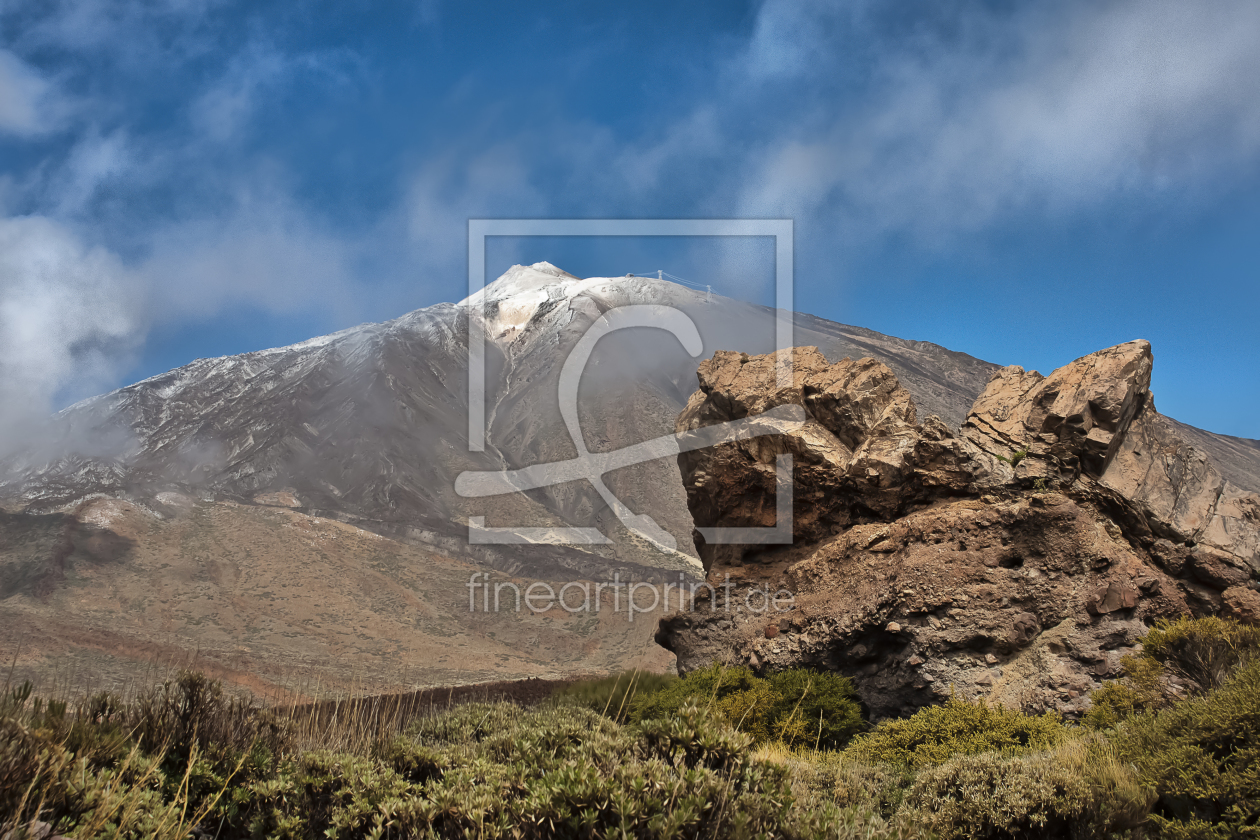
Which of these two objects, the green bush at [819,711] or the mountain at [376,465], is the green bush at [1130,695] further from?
the mountain at [376,465]

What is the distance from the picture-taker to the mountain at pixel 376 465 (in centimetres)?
3625

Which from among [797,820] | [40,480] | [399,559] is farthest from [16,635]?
[40,480]

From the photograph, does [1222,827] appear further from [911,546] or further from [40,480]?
[40,480]

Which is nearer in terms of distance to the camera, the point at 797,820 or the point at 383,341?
the point at 797,820

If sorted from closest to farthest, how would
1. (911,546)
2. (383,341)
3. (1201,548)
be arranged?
(1201,548)
(911,546)
(383,341)

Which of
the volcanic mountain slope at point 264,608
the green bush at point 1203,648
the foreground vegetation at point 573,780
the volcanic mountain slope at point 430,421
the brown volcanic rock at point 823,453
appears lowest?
the volcanic mountain slope at point 264,608

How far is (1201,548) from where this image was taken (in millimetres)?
8406

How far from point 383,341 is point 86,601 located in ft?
186

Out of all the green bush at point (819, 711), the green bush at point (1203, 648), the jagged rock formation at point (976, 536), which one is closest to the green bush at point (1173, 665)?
the green bush at point (1203, 648)

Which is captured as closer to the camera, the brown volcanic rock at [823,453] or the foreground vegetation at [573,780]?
the foreground vegetation at [573,780]

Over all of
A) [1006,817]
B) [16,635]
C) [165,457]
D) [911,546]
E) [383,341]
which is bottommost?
[16,635]

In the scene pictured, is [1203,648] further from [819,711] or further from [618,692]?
[618,692]

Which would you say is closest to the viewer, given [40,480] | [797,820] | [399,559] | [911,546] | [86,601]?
[797,820]

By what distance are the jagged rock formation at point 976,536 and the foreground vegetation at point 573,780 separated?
1964mm
